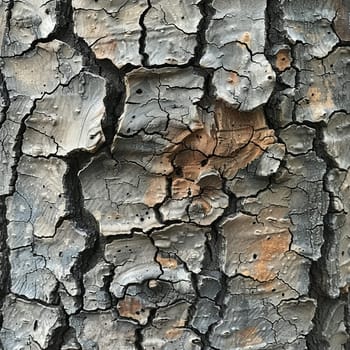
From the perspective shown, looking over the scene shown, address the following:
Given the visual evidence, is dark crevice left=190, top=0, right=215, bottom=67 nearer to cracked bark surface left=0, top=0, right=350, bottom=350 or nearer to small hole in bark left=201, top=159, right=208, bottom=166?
cracked bark surface left=0, top=0, right=350, bottom=350

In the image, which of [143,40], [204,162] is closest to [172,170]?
[204,162]

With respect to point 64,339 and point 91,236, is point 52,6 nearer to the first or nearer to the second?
point 91,236

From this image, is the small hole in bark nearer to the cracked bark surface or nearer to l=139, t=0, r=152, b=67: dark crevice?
the cracked bark surface

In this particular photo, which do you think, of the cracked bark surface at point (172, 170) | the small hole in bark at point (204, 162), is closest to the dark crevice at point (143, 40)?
the cracked bark surface at point (172, 170)

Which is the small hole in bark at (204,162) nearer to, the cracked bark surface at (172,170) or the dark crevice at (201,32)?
the cracked bark surface at (172,170)

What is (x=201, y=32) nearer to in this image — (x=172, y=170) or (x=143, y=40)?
(x=143, y=40)

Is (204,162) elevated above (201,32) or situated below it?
below

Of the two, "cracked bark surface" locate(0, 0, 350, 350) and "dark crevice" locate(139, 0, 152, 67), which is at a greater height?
"dark crevice" locate(139, 0, 152, 67)

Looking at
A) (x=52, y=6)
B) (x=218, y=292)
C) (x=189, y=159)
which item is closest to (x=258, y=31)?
(x=189, y=159)

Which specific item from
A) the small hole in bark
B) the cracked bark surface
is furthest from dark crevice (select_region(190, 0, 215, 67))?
the small hole in bark

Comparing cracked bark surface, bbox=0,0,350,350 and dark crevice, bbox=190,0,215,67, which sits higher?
dark crevice, bbox=190,0,215,67
